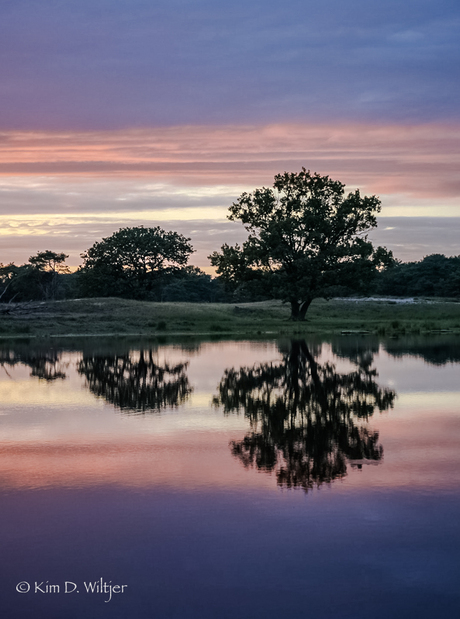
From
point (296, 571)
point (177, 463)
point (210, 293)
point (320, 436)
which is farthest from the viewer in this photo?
point (210, 293)

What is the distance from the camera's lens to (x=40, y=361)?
97.1 ft

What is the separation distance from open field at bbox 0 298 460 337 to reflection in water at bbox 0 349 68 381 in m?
16.2

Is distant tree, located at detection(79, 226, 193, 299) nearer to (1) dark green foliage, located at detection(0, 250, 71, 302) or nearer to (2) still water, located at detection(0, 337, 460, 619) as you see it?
(1) dark green foliage, located at detection(0, 250, 71, 302)

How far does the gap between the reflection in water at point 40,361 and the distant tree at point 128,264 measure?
60116mm

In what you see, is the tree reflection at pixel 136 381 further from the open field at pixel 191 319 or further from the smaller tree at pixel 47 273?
the smaller tree at pixel 47 273

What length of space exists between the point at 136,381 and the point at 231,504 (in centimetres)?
1372

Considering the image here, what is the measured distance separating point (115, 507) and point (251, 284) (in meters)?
56.4

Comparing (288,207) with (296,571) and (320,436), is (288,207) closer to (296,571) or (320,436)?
(320,436)

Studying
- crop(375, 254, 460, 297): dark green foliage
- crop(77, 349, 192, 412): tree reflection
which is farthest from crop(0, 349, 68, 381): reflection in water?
crop(375, 254, 460, 297): dark green foliage

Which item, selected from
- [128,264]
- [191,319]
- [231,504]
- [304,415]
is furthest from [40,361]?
[128,264]

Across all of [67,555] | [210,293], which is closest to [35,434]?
[67,555]

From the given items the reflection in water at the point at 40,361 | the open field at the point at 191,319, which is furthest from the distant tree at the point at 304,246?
the reflection in water at the point at 40,361

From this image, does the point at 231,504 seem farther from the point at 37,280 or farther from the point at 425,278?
the point at 425,278

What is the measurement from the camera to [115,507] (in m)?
8.45
